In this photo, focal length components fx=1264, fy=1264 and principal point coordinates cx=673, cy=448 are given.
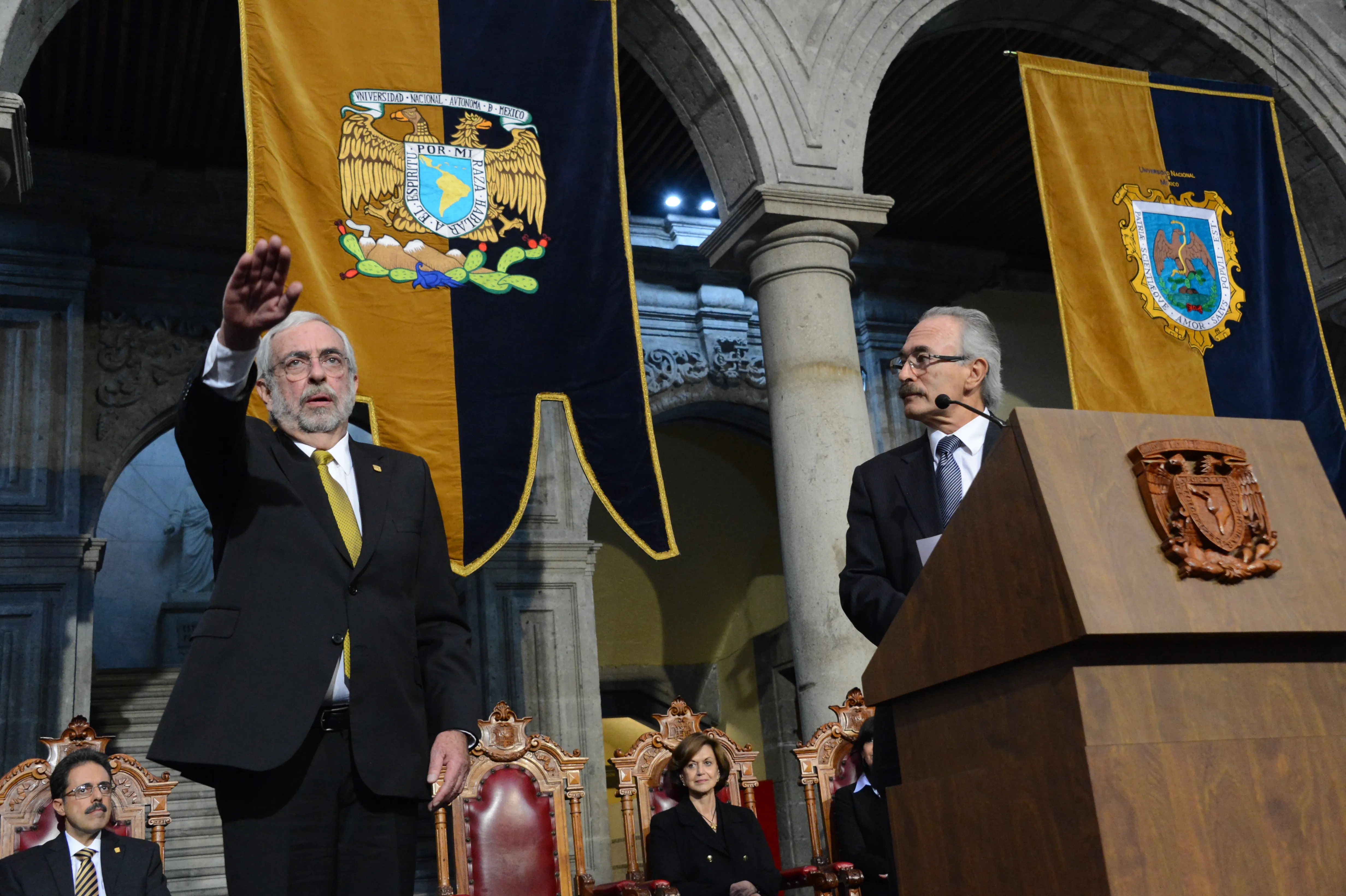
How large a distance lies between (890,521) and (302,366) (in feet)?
3.80

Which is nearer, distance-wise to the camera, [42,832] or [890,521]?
[890,521]

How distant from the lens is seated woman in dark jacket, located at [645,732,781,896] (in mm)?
4367

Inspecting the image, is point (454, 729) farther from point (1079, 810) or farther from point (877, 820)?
point (877, 820)

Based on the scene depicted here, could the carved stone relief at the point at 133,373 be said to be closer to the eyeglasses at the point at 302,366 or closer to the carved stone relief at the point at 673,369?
the carved stone relief at the point at 673,369

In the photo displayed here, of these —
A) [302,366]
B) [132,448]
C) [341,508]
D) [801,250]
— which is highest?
[132,448]

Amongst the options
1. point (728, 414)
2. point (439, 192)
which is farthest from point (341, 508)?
point (728, 414)

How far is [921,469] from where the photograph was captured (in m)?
2.53

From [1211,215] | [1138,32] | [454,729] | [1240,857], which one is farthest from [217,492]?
[1138,32]

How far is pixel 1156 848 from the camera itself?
1405mm

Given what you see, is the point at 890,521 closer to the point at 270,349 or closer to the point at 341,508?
the point at 341,508

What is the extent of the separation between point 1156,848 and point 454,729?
1111 millimetres

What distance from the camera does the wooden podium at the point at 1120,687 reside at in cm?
143

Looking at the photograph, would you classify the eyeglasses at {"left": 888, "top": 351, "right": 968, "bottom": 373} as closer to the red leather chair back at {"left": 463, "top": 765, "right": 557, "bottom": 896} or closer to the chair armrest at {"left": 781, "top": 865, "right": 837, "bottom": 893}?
the chair armrest at {"left": 781, "top": 865, "right": 837, "bottom": 893}

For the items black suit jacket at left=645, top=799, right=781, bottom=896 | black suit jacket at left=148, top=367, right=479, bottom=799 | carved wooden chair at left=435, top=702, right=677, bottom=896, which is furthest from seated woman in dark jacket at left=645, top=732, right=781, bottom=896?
black suit jacket at left=148, top=367, right=479, bottom=799
